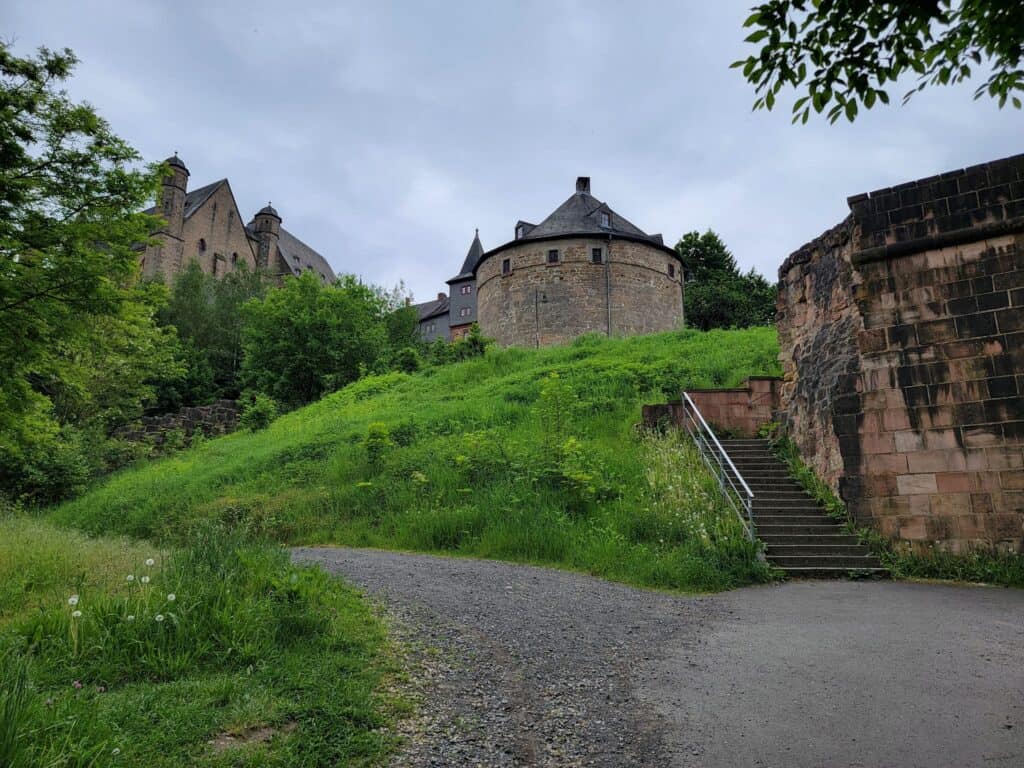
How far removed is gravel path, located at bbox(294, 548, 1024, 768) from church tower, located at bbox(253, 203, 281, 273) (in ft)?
198

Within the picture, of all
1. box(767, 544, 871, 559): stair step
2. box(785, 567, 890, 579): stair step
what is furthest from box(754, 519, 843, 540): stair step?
box(785, 567, 890, 579): stair step

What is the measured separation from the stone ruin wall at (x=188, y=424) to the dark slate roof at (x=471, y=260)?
34.3 meters

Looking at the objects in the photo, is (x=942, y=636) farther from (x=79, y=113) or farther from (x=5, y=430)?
(x=5, y=430)

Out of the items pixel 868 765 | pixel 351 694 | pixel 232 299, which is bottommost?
pixel 868 765

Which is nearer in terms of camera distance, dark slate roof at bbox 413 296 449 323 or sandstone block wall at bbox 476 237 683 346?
sandstone block wall at bbox 476 237 683 346

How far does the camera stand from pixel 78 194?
31.2 ft

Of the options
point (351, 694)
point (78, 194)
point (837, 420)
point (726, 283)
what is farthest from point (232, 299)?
point (351, 694)

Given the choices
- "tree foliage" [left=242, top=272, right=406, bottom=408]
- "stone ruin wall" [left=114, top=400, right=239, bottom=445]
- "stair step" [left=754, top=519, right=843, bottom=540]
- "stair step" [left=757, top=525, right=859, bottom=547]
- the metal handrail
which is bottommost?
"stair step" [left=757, top=525, right=859, bottom=547]

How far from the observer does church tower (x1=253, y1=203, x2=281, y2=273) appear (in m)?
62.2

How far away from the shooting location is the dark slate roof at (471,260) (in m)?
62.5

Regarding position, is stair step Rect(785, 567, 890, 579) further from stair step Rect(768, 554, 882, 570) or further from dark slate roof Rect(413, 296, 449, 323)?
dark slate roof Rect(413, 296, 449, 323)

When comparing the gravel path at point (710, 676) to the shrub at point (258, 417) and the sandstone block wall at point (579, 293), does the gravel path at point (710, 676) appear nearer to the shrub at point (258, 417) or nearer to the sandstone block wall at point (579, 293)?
the shrub at point (258, 417)

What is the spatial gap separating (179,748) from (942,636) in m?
5.53

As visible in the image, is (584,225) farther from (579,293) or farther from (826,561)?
(826,561)
